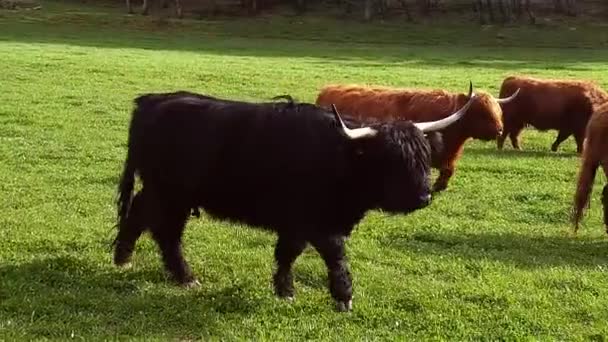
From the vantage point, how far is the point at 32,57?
27.6 metres

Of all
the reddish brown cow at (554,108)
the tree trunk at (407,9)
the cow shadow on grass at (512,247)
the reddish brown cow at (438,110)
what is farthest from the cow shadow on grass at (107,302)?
the tree trunk at (407,9)

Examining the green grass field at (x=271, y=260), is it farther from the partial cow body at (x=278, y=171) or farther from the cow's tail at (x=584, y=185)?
the partial cow body at (x=278, y=171)

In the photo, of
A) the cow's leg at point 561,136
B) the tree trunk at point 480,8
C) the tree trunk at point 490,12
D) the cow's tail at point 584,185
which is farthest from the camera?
the tree trunk at point 490,12

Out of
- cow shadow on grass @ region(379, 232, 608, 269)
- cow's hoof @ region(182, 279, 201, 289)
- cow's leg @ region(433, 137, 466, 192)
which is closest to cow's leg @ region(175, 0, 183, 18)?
cow's leg @ region(433, 137, 466, 192)

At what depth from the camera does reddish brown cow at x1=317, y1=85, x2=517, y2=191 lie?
1268cm

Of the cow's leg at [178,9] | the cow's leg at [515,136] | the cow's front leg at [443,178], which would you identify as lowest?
the cow's leg at [178,9]

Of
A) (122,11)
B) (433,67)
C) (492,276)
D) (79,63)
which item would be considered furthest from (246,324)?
(122,11)

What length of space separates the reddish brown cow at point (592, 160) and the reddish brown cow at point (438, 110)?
2398 mm

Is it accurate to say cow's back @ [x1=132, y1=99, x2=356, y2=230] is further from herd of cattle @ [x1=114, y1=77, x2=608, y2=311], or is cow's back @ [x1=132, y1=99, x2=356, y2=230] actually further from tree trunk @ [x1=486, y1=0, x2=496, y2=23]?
tree trunk @ [x1=486, y1=0, x2=496, y2=23]

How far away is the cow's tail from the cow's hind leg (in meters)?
4.67

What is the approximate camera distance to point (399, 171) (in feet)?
22.8

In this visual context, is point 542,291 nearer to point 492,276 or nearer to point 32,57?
point 492,276

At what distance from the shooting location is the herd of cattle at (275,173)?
23.0ft

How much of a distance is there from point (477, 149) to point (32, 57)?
636 inches
